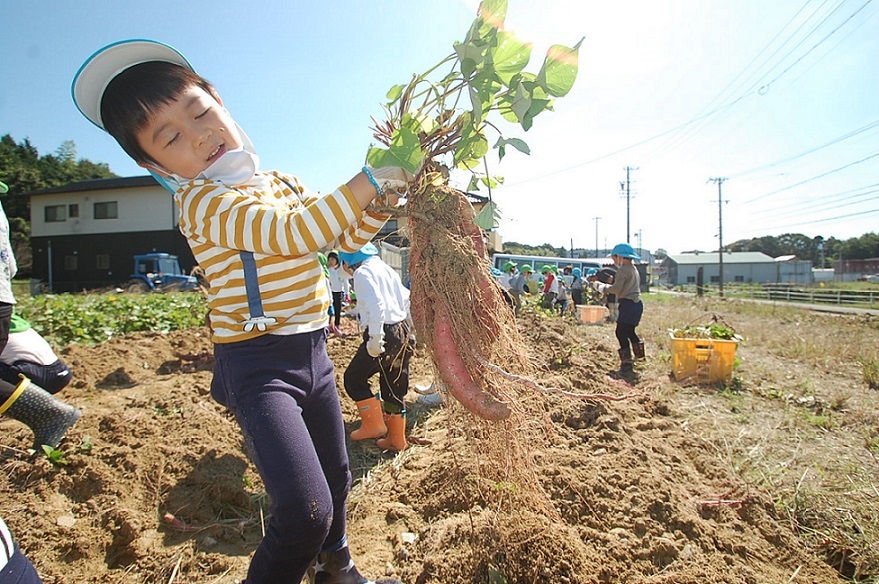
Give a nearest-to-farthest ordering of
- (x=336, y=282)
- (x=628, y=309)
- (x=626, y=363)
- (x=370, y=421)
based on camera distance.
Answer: (x=370, y=421)
(x=626, y=363)
(x=628, y=309)
(x=336, y=282)

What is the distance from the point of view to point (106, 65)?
1359 millimetres

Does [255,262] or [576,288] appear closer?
[255,262]

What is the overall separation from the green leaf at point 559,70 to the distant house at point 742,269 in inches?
2490

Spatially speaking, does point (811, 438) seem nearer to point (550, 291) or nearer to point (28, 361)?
point (28, 361)

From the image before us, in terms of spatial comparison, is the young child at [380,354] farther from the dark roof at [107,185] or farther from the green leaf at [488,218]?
the dark roof at [107,185]

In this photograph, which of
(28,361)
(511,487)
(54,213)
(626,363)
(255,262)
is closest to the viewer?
(255,262)

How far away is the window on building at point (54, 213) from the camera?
25.7 metres

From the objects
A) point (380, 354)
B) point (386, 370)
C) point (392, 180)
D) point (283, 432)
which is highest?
point (392, 180)

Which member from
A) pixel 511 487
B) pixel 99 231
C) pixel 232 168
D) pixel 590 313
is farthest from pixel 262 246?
pixel 99 231

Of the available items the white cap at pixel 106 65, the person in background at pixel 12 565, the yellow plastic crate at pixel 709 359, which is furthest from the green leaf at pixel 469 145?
the yellow plastic crate at pixel 709 359

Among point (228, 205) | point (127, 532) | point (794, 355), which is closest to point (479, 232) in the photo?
point (228, 205)

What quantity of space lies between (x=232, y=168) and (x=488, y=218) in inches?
35.6

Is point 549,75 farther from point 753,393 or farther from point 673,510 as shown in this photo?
point 753,393

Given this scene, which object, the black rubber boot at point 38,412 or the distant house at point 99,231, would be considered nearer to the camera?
the black rubber boot at point 38,412
